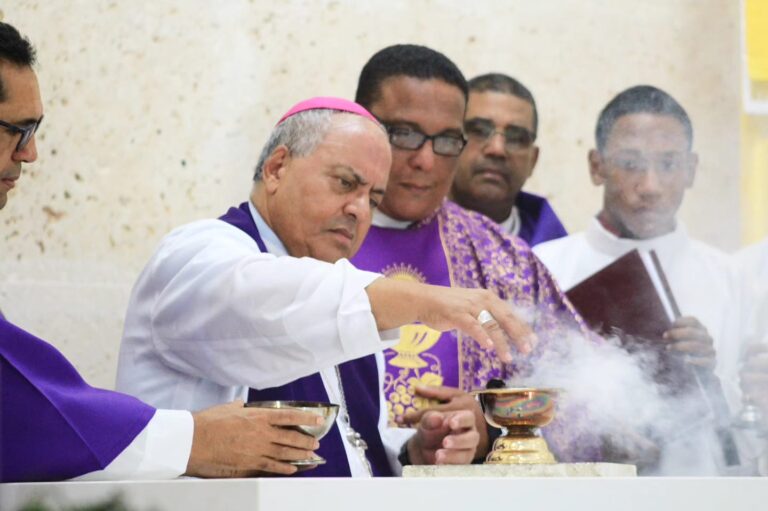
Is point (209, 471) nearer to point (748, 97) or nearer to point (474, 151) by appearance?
point (474, 151)

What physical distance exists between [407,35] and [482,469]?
9.37 ft

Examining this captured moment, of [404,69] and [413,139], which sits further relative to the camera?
[404,69]

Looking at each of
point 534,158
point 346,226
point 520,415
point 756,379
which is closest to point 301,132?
point 346,226

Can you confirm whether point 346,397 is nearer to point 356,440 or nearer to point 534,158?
point 356,440

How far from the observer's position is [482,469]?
8.32ft

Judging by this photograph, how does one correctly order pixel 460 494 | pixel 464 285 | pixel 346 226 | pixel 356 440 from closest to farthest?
1. pixel 460 494
2. pixel 356 440
3. pixel 346 226
4. pixel 464 285

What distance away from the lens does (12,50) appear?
9.99 feet

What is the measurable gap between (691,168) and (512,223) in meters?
0.82

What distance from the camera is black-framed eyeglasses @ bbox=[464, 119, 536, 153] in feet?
16.3

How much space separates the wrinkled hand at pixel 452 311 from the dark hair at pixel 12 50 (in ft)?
3.58

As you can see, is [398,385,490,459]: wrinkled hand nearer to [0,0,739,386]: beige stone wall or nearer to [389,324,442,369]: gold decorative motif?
[389,324,442,369]: gold decorative motif

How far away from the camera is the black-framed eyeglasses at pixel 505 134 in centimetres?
496

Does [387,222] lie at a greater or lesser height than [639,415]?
greater

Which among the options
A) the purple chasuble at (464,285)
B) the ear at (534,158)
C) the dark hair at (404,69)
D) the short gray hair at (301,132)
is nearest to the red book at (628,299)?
the purple chasuble at (464,285)
